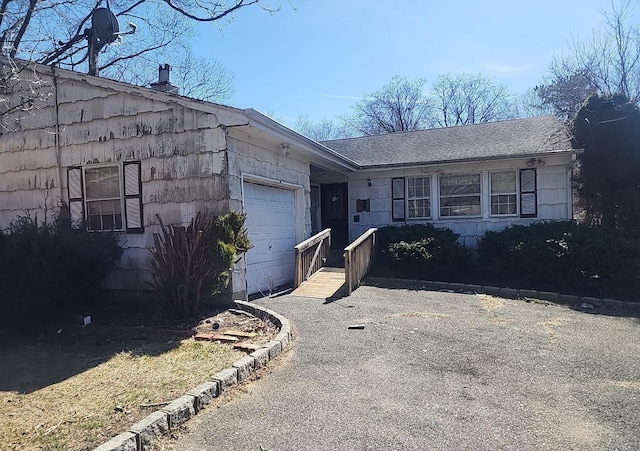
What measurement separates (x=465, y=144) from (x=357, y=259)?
6285 mm

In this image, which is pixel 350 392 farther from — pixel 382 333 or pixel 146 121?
pixel 146 121

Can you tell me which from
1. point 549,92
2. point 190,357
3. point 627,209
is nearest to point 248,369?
point 190,357

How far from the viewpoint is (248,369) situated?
4.61 metres

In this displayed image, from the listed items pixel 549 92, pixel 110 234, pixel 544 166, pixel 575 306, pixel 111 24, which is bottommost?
pixel 575 306

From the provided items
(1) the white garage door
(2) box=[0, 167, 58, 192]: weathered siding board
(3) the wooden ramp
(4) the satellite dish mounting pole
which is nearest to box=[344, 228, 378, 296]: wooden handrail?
(3) the wooden ramp

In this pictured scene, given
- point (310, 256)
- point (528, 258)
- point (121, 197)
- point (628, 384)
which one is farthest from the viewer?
point (310, 256)

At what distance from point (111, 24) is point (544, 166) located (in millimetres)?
11413

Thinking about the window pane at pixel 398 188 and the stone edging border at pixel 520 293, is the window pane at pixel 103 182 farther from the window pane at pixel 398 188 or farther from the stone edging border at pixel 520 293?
the window pane at pixel 398 188

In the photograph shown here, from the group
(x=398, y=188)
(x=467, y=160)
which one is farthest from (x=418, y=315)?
(x=398, y=188)

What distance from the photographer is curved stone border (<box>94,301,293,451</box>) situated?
10.3 ft

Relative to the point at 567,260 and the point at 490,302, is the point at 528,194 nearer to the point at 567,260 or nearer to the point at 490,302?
the point at 567,260

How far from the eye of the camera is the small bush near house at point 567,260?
9.07 m

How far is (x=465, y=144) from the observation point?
13.6m

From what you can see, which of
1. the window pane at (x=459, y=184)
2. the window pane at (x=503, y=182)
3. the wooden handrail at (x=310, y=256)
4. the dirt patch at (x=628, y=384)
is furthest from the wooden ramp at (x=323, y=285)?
the window pane at (x=503, y=182)
